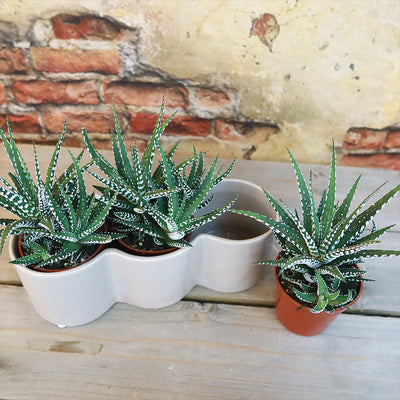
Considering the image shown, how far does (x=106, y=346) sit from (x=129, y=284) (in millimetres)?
96

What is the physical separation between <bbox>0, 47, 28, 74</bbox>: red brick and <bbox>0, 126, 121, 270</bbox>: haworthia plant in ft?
1.30

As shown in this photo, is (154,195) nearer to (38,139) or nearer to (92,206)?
(92,206)

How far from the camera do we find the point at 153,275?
Answer: 1.85 feet

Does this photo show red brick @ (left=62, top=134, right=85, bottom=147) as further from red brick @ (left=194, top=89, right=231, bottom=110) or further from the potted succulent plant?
the potted succulent plant

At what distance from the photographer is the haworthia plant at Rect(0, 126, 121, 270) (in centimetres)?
48

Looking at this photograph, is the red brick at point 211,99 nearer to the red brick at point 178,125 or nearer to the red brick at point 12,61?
the red brick at point 178,125

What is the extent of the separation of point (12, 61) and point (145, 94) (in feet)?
0.93

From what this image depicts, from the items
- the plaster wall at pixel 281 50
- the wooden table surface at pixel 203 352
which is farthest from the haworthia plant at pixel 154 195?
the plaster wall at pixel 281 50

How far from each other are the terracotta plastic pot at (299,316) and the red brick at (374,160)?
1.64 feet

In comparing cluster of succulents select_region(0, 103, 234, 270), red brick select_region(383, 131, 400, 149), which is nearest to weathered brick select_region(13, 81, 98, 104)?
cluster of succulents select_region(0, 103, 234, 270)

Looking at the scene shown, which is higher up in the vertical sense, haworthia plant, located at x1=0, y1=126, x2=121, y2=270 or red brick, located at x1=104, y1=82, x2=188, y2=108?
red brick, located at x1=104, y1=82, x2=188, y2=108

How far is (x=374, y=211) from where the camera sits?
19.1 inches

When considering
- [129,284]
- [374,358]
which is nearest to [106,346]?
[129,284]

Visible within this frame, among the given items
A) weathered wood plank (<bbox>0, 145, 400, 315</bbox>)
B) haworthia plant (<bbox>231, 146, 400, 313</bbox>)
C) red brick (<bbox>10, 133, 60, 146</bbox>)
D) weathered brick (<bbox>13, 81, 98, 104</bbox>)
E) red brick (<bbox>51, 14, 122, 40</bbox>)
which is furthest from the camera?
red brick (<bbox>10, 133, 60, 146</bbox>)
